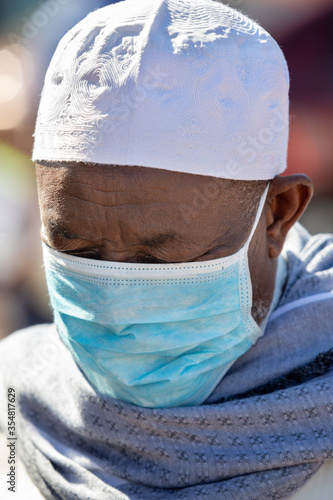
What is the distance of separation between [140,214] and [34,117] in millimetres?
3843

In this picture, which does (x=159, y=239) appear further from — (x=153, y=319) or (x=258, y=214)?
(x=258, y=214)

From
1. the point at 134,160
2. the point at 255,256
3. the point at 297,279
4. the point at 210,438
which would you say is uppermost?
the point at 134,160

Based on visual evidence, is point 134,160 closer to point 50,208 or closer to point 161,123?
point 161,123

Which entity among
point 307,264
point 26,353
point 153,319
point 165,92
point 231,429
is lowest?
point 26,353

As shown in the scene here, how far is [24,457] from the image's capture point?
7.45ft

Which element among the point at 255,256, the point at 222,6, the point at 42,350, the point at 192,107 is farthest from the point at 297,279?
the point at 42,350

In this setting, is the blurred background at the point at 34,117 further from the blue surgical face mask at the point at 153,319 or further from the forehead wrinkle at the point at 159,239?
the forehead wrinkle at the point at 159,239

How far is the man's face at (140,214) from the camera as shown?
1.54m

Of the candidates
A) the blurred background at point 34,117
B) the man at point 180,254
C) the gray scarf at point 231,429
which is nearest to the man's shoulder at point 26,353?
the gray scarf at point 231,429

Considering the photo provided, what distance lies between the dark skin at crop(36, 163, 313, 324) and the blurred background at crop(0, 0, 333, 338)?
3.28 meters

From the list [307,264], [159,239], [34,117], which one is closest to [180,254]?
[159,239]

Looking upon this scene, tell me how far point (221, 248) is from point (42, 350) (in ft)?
3.99

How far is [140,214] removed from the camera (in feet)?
5.06

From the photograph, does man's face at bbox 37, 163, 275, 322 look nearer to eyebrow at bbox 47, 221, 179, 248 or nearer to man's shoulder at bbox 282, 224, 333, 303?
eyebrow at bbox 47, 221, 179, 248
